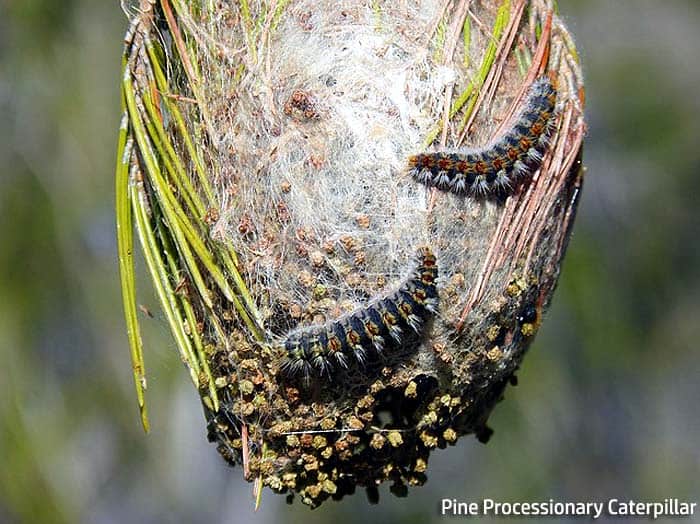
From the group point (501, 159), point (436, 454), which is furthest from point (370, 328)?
point (436, 454)

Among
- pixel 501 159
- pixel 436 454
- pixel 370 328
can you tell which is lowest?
pixel 436 454

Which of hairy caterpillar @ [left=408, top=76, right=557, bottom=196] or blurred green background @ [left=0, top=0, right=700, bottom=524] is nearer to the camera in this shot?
hairy caterpillar @ [left=408, top=76, right=557, bottom=196]

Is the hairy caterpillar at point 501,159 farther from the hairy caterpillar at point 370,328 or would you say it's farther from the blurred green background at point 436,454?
the blurred green background at point 436,454

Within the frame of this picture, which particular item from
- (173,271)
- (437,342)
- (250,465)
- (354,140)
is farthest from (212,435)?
(354,140)

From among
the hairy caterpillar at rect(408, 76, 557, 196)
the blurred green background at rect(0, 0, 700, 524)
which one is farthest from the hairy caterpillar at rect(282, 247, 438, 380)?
the blurred green background at rect(0, 0, 700, 524)

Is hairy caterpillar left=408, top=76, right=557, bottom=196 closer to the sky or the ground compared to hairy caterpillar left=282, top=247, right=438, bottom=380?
closer to the sky

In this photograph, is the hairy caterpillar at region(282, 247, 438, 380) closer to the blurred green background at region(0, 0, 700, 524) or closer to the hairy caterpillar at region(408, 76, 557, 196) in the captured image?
the hairy caterpillar at region(408, 76, 557, 196)

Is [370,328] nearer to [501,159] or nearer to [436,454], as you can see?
[501,159]
